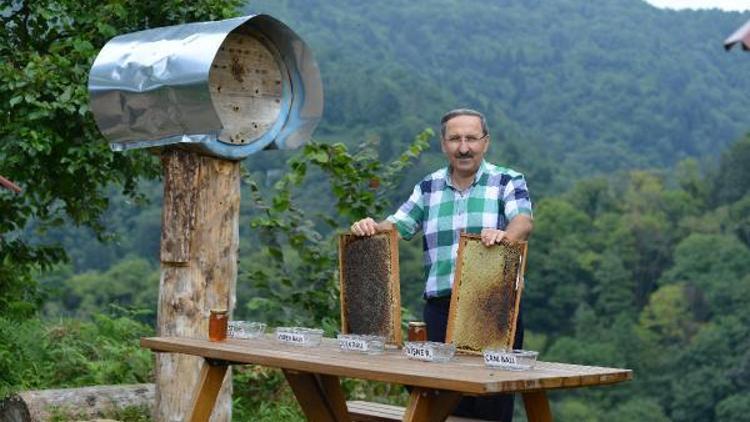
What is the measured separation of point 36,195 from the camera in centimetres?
976

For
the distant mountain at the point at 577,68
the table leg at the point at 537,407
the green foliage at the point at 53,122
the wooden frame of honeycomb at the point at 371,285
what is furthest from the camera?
the distant mountain at the point at 577,68

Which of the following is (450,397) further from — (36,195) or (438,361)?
(36,195)

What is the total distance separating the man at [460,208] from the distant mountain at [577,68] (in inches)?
2350

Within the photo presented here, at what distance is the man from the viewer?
5.49m

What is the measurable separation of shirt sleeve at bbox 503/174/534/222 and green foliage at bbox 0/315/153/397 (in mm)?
3397

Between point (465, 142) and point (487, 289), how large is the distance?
0.68 meters

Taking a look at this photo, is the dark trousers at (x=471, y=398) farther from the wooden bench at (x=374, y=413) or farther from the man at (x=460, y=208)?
the wooden bench at (x=374, y=413)

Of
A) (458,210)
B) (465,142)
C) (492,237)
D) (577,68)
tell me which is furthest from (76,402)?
(577,68)

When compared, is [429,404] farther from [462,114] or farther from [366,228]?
[462,114]

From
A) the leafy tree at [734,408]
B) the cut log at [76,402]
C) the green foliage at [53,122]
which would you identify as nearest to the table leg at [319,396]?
the cut log at [76,402]

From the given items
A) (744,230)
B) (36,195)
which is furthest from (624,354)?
(36,195)

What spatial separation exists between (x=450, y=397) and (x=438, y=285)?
3.24ft

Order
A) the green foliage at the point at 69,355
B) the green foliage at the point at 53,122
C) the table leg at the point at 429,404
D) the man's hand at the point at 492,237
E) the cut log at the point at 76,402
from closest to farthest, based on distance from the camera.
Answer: the table leg at the point at 429,404 < the man's hand at the point at 492,237 < the cut log at the point at 76,402 < the green foliage at the point at 53,122 < the green foliage at the point at 69,355

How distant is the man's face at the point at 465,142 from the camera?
546 centimetres
